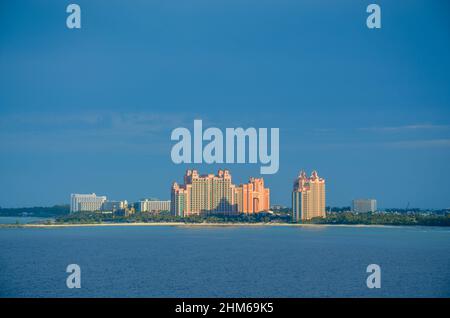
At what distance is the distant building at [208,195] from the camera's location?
1810 inches

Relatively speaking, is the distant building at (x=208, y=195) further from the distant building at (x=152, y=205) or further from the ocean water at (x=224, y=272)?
the ocean water at (x=224, y=272)

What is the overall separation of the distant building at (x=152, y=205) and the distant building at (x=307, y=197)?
37.9 feet

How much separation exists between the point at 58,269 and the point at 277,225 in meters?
32.2

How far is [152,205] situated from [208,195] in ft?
27.4

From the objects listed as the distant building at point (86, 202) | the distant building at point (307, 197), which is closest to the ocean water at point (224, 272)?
the distant building at point (307, 197)

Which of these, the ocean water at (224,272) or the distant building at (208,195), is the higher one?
the distant building at (208,195)

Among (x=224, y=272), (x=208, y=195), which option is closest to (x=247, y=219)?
(x=208, y=195)

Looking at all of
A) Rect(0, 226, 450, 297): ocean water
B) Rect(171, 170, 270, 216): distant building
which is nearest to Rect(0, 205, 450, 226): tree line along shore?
Rect(171, 170, 270, 216): distant building

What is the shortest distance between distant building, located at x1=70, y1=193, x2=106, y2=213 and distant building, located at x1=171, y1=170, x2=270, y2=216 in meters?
8.21

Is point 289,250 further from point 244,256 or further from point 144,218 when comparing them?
point 144,218

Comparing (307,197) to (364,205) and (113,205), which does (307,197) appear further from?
(113,205)

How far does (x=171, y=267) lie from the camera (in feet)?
48.4

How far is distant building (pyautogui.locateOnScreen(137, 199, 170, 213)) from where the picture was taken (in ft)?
173

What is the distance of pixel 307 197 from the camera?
45125 mm
